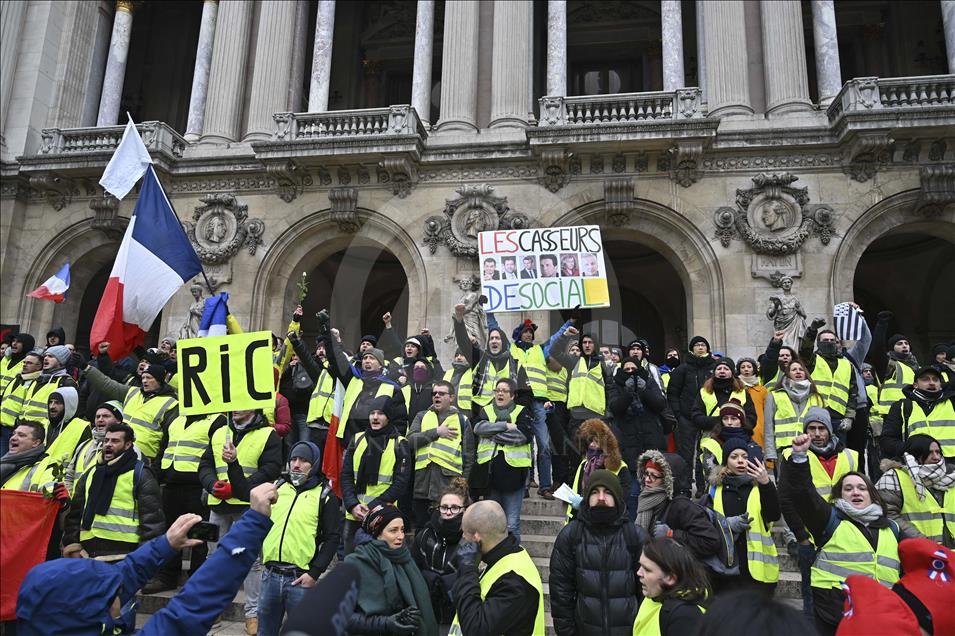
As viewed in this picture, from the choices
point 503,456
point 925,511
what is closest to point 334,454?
point 503,456

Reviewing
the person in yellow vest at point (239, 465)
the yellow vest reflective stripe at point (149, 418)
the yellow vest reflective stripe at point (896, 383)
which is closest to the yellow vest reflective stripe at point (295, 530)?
the person in yellow vest at point (239, 465)

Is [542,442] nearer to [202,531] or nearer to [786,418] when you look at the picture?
[786,418]

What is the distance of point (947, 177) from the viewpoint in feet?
47.2

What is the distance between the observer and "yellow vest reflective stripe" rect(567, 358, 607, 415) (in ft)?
29.5

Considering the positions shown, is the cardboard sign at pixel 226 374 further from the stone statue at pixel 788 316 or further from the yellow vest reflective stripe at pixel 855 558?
the stone statue at pixel 788 316

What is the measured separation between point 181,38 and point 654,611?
25216 millimetres

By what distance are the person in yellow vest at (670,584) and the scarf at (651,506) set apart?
4.53 ft

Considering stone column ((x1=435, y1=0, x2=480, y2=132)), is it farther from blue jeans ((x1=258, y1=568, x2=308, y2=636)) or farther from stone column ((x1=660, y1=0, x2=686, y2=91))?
blue jeans ((x1=258, y1=568, x2=308, y2=636))

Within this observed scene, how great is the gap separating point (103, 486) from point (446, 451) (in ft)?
10.4

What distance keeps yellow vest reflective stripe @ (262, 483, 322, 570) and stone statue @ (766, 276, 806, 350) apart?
1127 centimetres

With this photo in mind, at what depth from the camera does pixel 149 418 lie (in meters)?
7.76

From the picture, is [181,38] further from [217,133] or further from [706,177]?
[706,177]

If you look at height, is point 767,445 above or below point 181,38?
below

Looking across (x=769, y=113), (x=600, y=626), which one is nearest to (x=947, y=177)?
(x=769, y=113)
